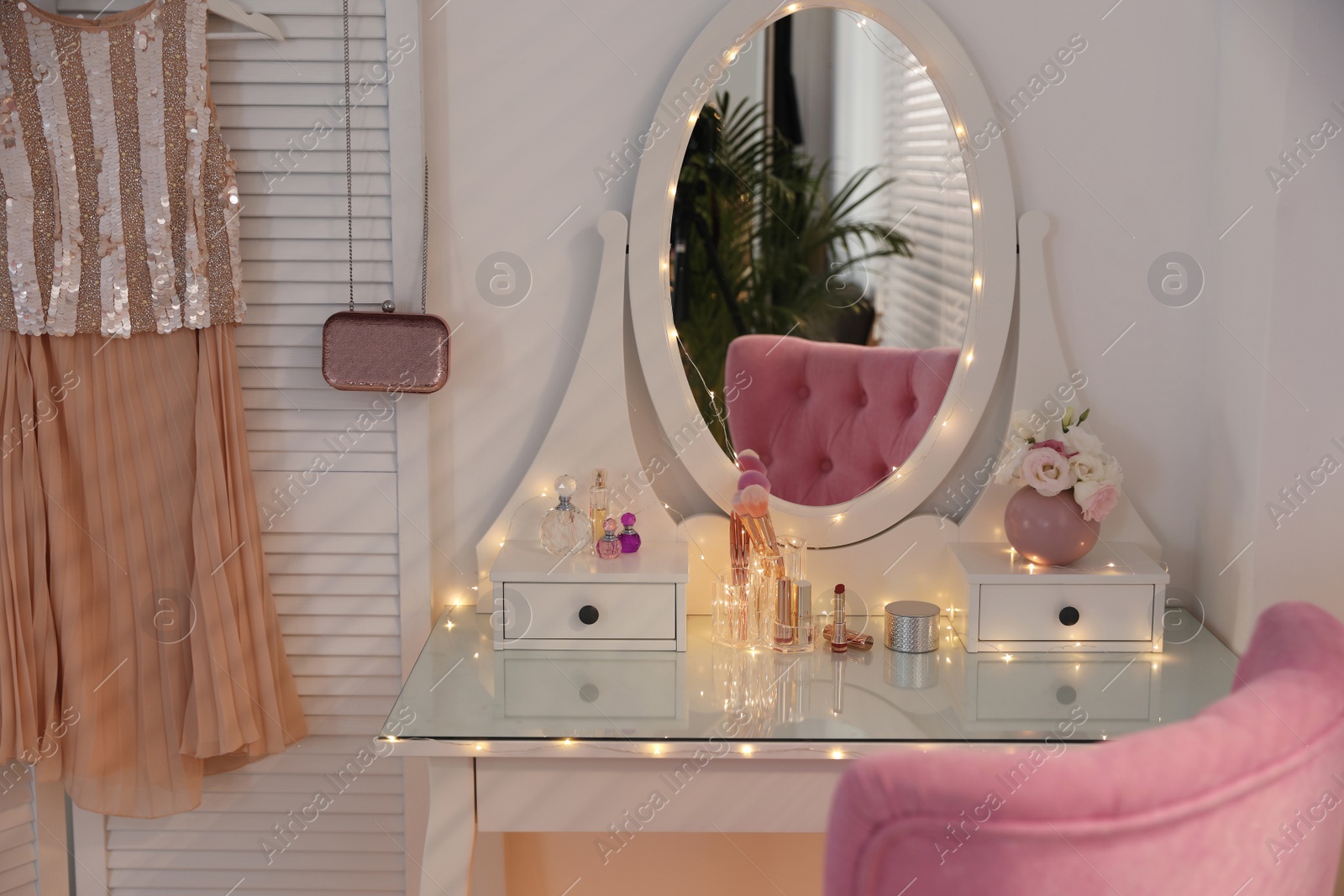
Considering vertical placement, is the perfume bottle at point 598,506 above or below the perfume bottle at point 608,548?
above

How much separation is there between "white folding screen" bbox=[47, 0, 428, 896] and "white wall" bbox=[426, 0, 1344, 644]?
0.33 feet

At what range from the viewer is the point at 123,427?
164 centimetres

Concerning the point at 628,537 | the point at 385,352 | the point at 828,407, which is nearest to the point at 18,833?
the point at 385,352

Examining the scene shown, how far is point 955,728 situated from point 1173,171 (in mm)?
975

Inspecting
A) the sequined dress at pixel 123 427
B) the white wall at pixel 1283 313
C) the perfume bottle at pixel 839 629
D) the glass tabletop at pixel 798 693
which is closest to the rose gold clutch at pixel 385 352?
the sequined dress at pixel 123 427

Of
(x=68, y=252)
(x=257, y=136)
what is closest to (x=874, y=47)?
(x=257, y=136)

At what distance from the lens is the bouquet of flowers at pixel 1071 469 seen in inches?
63.7

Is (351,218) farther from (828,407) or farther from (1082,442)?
(1082,442)

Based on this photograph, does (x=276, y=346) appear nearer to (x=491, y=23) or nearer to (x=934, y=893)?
(x=491, y=23)

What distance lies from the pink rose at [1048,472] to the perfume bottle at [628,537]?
62 centimetres

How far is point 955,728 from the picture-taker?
1.39 m

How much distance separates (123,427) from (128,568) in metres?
0.22

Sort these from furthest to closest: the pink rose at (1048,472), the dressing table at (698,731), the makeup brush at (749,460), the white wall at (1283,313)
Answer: the makeup brush at (749,460)
the pink rose at (1048,472)
the white wall at (1283,313)
the dressing table at (698,731)

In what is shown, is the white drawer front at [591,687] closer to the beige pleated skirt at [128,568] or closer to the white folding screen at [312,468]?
the white folding screen at [312,468]
